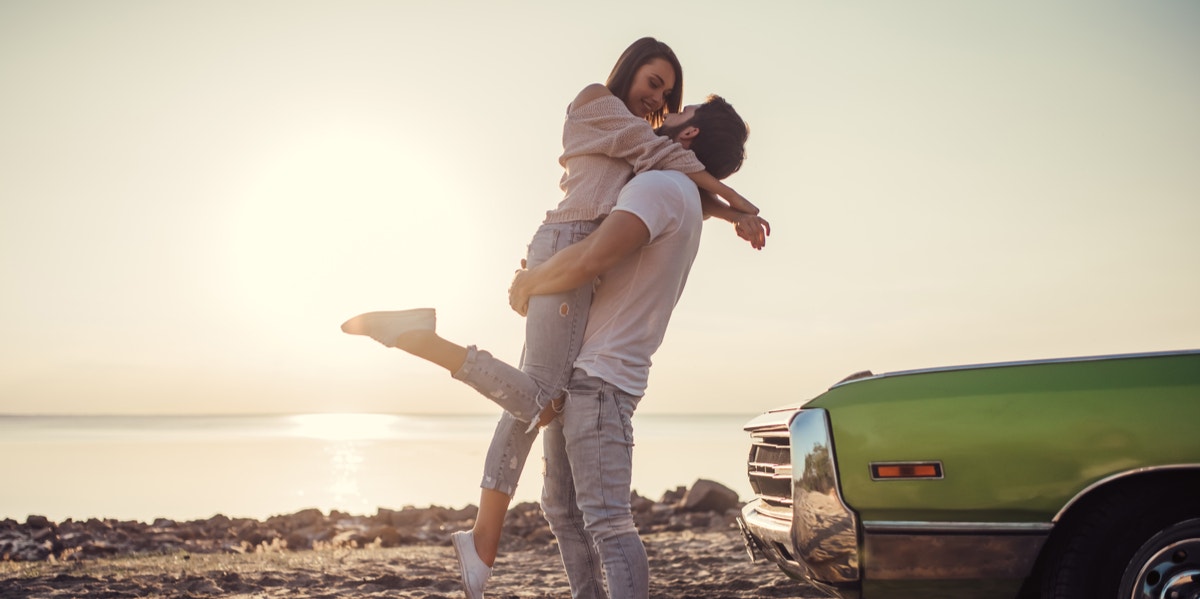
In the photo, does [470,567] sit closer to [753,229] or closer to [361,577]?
[753,229]

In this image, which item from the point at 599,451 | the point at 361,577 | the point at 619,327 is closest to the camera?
the point at 599,451

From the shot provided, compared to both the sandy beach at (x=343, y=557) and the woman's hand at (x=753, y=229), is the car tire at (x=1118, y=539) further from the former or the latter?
the sandy beach at (x=343, y=557)

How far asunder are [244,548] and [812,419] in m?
7.11

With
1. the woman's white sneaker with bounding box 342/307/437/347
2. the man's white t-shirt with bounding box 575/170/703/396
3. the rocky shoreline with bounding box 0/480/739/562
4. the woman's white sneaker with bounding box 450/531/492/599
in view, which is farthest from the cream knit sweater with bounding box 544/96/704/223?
the rocky shoreline with bounding box 0/480/739/562

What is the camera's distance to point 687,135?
3.44 meters

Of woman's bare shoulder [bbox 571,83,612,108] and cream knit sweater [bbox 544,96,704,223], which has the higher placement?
woman's bare shoulder [bbox 571,83,612,108]

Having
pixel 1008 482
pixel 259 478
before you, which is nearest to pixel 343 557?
pixel 1008 482

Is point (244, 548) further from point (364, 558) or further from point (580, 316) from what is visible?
point (580, 316)

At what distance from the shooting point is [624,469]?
3.12 m

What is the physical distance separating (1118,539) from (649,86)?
214 cm

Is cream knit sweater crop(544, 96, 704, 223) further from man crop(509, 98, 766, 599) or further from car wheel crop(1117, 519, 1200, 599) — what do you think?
car wheel crop(1117, 519, 1200, 599)

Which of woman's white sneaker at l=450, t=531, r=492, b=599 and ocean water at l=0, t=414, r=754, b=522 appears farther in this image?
ocean water at l=0, t=414, r=754, b=522

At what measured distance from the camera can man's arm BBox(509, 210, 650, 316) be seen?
3002 mm

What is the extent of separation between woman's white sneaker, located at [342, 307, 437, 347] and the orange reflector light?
1.53 meters
